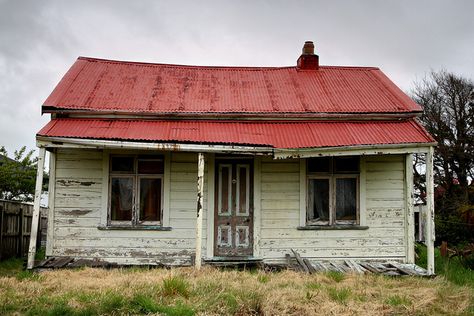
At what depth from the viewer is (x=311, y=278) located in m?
8.68

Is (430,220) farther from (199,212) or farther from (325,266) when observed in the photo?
(199,212)

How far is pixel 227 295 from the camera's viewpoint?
684 cm

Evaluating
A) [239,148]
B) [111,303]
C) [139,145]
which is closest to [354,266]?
[239,148]

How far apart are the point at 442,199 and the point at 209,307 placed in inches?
685

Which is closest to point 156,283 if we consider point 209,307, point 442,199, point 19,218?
point 209,307

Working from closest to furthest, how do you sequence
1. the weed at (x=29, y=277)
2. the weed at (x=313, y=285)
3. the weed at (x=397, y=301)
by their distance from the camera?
the weed at (x=397, y=301), the weed at (x=313, y=285), the weed at (x=29, y=277)

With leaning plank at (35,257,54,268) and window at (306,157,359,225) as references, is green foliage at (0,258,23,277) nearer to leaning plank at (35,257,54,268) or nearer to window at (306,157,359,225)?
leaning plank at (35,257,54,268)

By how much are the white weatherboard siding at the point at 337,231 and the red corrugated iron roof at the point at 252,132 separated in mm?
702

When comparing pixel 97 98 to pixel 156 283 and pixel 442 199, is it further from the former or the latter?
pixel 442 199

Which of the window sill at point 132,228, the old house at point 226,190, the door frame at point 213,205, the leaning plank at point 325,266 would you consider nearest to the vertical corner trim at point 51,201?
the old house at point 226,190

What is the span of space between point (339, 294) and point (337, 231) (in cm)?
450

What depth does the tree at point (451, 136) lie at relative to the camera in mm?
21641

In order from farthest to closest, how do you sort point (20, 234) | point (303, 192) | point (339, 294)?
point (20, 234) → point (303, 192) → point (339, 294)

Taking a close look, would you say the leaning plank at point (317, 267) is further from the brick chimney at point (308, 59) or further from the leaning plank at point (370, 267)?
the brick chimney at point (308, 59)
